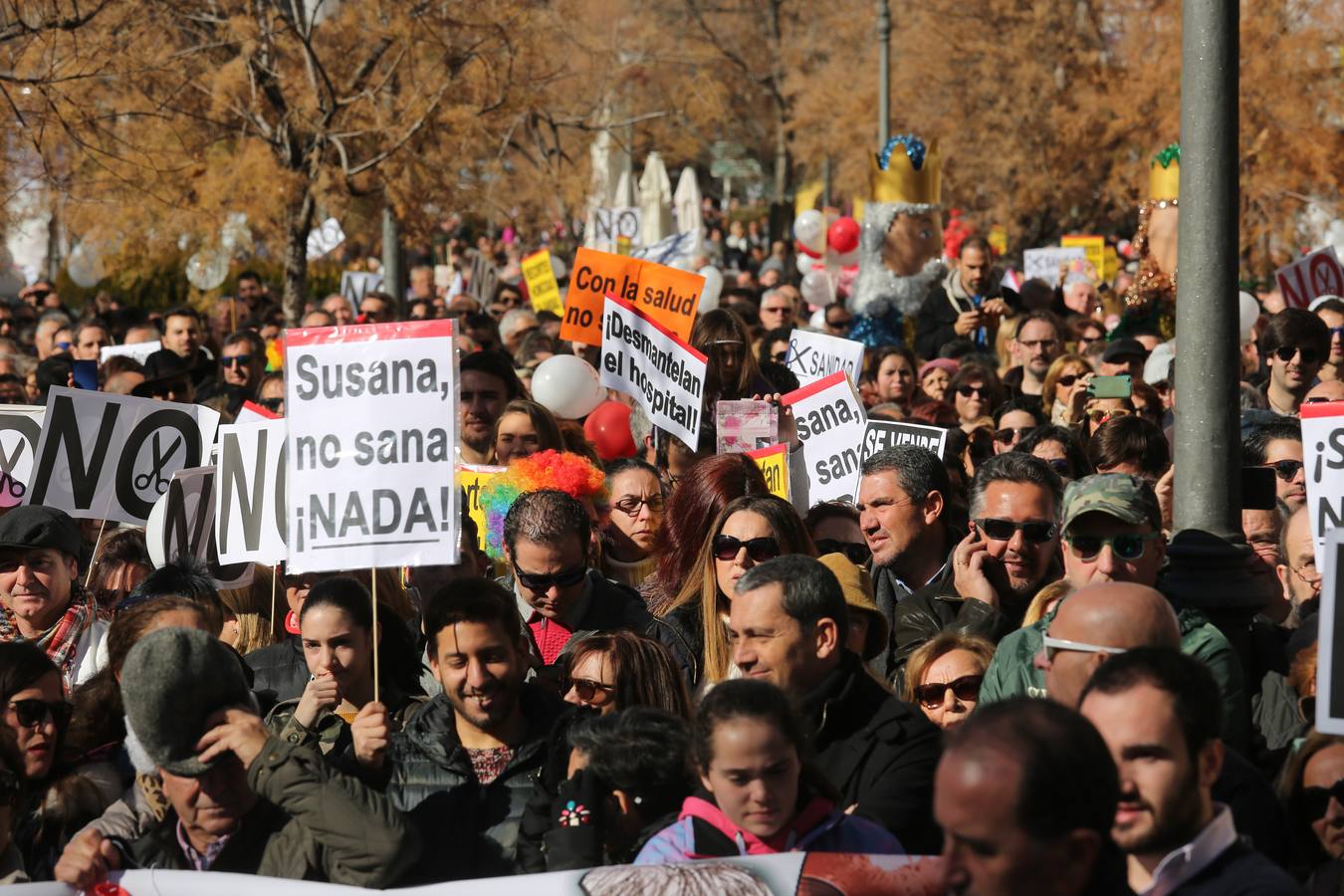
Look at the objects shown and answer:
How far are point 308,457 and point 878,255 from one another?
1070 cm

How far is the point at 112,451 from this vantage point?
26.5ft

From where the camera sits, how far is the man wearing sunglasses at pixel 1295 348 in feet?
31.0

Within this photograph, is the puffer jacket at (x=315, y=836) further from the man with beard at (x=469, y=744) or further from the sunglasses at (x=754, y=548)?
the sunglasses at (x=754, y=548)

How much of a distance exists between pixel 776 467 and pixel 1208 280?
2513mm

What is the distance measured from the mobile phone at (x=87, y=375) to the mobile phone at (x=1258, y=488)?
24.6ft

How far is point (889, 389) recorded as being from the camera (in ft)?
36.5

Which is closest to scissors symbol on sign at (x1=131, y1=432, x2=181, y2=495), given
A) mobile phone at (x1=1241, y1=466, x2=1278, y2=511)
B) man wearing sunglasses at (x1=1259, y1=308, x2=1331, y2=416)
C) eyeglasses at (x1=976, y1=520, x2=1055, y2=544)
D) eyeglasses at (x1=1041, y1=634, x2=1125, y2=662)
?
eyeglasses at (x1=976, y1=520, x2=1055, y2=544)

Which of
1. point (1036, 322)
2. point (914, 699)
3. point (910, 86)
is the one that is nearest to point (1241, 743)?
point (914, 699)

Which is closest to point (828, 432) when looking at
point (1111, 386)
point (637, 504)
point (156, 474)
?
point (1111, 386)

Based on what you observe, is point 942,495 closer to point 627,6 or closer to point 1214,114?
point 1214,114

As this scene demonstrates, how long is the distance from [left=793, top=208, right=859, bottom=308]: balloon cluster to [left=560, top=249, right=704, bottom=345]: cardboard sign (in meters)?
11.6

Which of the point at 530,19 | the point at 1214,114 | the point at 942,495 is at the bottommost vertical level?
the point at 942,495

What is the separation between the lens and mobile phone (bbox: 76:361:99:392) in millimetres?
11812

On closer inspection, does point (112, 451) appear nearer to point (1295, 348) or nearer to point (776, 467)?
Answer: point (776, 467)
